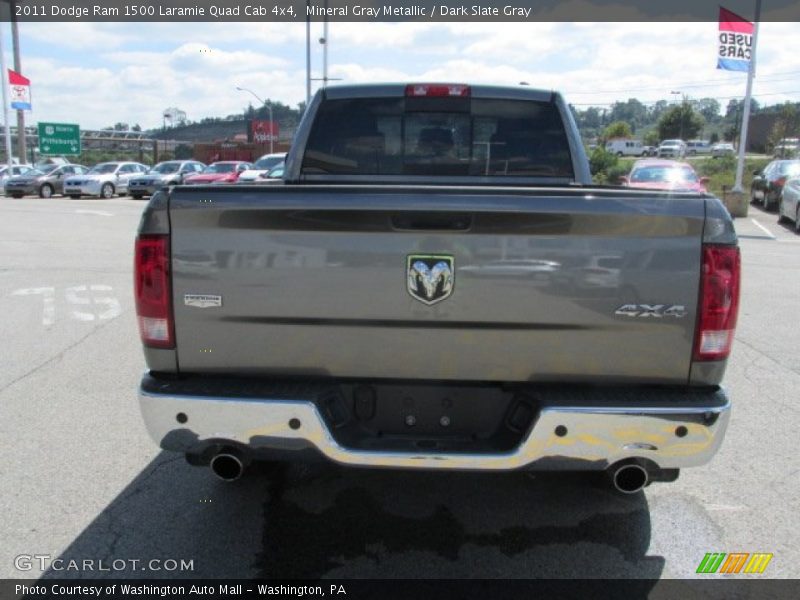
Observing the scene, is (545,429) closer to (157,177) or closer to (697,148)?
(157,177)

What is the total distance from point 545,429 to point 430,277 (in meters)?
0.74

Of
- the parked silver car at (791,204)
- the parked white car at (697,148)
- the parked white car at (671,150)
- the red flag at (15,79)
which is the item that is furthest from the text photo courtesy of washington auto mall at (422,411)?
the parked white car at (697,148)

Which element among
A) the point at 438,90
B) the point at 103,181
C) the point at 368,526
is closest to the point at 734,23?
the point at 438,90

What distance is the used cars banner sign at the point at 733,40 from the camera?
18.9 metres

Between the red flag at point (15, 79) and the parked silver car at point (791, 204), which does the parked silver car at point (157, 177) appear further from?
the parked silver car at point (791, 204)

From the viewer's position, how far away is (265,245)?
2.76 m

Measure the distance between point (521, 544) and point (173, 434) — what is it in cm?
169

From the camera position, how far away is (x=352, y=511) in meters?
3.56

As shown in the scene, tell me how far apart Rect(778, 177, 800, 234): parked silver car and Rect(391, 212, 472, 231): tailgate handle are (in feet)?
60.3

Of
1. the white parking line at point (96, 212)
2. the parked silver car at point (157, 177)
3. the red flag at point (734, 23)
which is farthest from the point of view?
the parked silver car at point (157, 177)

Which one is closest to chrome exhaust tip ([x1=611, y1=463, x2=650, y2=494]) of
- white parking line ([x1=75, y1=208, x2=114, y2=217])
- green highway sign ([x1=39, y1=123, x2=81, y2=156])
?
white parking line ([x1=75, y1=208, x2=114, y2=217])

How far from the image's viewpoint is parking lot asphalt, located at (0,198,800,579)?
3.13m

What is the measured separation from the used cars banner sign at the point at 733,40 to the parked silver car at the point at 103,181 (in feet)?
79.4

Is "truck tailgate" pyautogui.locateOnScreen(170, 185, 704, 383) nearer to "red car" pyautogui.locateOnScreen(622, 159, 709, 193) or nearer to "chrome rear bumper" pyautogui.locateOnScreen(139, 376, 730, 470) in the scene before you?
"chrome rear bumper" pyautogui.locateOnScreen(139, 376, 730, 470)
